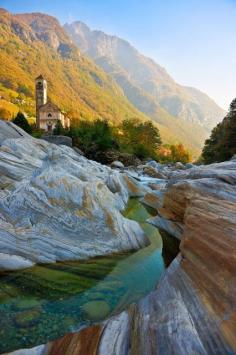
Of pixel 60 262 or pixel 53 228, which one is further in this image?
pixel 53 228

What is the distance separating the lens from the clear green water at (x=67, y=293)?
4723mm

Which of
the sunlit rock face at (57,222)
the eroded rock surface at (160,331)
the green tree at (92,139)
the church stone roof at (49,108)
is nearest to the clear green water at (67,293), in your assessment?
the sunlit rock face at (57,222)

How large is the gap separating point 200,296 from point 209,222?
1288mm

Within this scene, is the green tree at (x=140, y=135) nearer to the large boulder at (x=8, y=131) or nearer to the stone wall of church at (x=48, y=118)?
the stone wall of church at (x=48, y=118)

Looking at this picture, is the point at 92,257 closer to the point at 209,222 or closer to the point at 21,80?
the point at 209,222

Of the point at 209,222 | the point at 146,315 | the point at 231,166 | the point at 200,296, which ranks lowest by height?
the point at 146,315

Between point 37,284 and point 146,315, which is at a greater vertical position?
point 146,315

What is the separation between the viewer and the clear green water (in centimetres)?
472

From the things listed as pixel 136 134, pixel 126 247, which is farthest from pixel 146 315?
pixel 136 134

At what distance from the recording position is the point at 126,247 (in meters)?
8.22

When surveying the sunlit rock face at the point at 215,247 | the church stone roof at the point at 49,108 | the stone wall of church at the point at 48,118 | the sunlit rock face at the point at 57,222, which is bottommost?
the sunlit rock face at the point at 57,222

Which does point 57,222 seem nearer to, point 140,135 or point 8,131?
point 8,131

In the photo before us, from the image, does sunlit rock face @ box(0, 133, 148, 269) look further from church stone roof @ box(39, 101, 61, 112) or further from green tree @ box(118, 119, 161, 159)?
church stone roof @ box(39, 101, 61, 112)

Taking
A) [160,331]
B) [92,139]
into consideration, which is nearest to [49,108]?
[92,139]
